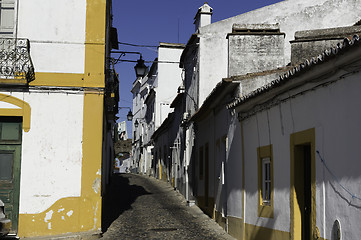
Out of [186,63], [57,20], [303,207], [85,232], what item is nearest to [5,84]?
[57,20]

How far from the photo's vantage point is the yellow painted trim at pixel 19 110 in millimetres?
12984

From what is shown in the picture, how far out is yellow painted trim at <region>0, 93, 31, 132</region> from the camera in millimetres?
12984

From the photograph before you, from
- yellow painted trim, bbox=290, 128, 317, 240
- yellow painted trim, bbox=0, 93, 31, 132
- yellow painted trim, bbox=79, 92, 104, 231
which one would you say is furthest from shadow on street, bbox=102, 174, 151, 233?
yellow painted trim, bbox=290, 128, 317, 240

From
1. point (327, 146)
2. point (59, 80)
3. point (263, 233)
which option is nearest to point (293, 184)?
point (327, 146)

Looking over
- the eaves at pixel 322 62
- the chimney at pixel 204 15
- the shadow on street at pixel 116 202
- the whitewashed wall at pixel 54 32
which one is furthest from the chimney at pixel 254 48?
the eaves at pixel 322 62

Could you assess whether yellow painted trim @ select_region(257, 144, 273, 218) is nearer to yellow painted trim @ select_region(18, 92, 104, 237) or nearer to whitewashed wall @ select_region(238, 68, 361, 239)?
whitewashed wall @ select_region(238, 68, 361, 239)

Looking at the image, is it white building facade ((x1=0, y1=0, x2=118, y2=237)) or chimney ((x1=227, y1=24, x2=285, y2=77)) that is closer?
white building facade ((x1=0, y1=0, x2=118, y2=237))

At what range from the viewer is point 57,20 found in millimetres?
13500

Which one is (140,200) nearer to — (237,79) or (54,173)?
(54,173)

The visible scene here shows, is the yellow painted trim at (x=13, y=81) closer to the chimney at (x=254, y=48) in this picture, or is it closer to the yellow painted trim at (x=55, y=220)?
the yellow painted trim at (x=55, y=220)

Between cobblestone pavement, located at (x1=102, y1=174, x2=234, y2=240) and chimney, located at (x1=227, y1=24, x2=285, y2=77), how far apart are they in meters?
4.91

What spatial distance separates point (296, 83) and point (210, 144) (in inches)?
335

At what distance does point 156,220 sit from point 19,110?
531 centimetres

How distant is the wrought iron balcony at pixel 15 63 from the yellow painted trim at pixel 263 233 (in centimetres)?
645
